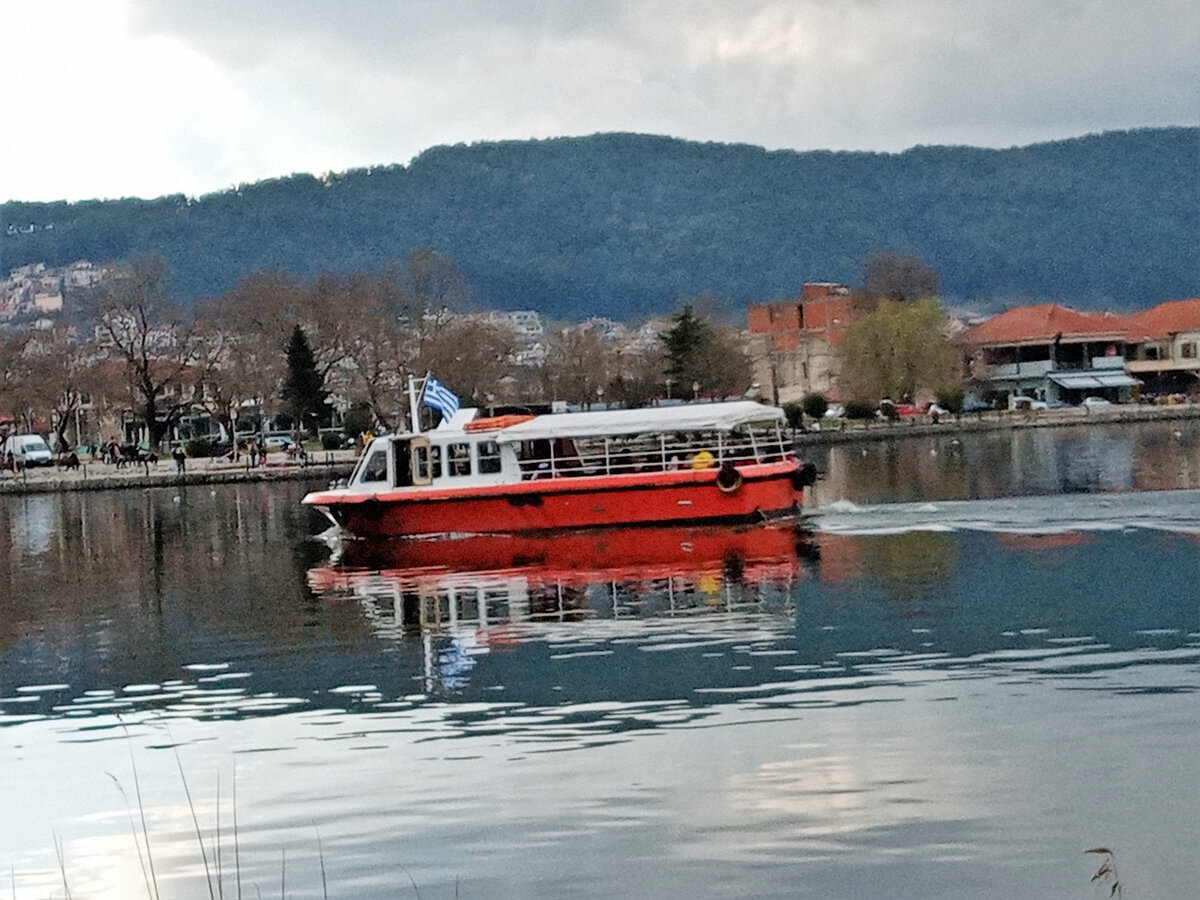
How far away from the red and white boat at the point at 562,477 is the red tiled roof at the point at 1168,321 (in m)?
97.6

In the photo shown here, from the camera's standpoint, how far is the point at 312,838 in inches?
532

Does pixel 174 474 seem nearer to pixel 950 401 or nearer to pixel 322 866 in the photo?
pixel 950 401

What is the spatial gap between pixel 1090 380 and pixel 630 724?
376 feet

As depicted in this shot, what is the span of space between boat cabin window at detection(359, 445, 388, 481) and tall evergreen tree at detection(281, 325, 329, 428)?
5680 centimetres

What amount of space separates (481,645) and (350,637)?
2419 millimetres

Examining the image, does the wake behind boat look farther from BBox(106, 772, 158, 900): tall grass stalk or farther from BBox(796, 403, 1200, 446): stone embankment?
BBox(796, 403, 1200, 446): stone embankment

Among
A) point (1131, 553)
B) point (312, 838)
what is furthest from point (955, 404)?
point (312, 838)

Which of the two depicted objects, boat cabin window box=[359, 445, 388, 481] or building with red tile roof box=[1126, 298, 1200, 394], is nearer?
boat cabin window box=[359, 445, 388, 481]

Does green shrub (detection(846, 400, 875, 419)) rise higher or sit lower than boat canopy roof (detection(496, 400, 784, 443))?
higher

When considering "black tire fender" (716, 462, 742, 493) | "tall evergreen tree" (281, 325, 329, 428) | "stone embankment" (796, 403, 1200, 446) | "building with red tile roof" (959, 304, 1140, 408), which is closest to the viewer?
"black tire fender" (716, 462, 742, 493)

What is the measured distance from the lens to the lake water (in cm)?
1239

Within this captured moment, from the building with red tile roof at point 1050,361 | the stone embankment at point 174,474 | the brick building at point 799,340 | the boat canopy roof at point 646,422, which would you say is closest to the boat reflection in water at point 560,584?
the boat canopy roof at point 646,422

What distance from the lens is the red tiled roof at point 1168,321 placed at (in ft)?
433

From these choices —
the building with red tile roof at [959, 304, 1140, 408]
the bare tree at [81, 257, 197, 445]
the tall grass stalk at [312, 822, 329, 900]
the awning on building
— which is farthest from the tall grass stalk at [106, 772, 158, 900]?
the awning on building
